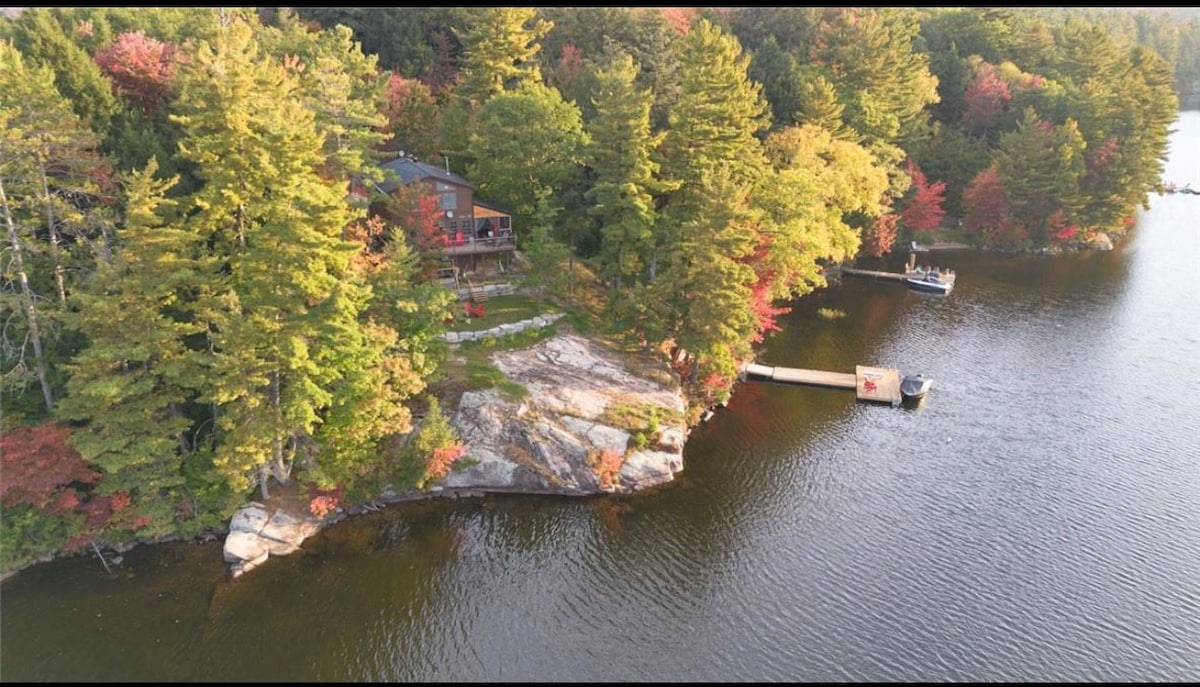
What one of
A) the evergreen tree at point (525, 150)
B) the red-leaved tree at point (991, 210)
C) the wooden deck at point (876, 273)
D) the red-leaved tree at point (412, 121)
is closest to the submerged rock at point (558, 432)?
the evergreen tree at point (525, 150)

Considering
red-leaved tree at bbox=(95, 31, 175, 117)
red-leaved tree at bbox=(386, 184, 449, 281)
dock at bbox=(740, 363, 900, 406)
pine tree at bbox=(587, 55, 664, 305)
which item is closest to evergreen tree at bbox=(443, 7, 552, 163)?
pine tree at bbox=(587, 55, 664, 305)

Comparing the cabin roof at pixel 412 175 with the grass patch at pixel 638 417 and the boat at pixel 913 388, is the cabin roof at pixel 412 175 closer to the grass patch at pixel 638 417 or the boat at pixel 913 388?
the grass patch at pixel 638 417

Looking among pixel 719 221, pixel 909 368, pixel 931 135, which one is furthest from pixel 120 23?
pixel 931 135

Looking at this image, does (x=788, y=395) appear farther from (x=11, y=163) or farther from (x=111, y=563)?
(x=11, y=163)

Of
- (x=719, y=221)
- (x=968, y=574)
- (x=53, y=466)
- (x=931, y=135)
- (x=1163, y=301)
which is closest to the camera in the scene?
(x=53, y=466)

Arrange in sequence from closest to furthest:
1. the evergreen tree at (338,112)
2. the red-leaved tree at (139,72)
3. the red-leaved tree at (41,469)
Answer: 1. the red-leaved tree at (41,469)
2. the red-leaved tree at (139,72)
3. the evergreen tree at (338,112)

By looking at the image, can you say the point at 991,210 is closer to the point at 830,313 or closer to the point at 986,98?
the point at 986,98

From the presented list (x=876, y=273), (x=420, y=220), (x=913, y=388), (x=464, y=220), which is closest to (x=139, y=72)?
(x=420, y=220)
